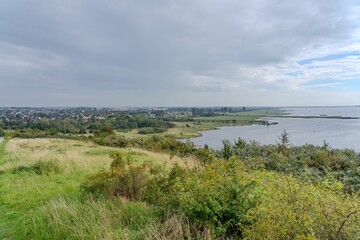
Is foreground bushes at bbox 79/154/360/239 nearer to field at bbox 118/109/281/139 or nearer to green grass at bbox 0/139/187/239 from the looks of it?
green grass at bbox 0/139/187/239

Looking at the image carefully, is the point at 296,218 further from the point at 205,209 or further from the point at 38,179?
the point at 38,179

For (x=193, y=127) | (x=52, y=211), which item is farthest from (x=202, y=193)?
(x=193, y=127)

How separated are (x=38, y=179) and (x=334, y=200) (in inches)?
364

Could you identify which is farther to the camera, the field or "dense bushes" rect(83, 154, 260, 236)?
the field

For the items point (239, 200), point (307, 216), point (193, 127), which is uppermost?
point (307, 216)

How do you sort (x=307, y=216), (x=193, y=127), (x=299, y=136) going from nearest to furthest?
(x=307, y=216) → (x=299, y=136) → (x=193, y=127)

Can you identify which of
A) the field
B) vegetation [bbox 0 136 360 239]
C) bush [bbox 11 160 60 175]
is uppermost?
vegetation [bbox 0 136 360 239]

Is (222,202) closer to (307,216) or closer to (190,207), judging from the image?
(190,207)

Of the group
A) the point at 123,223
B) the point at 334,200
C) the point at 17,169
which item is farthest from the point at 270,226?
the point at 17,169

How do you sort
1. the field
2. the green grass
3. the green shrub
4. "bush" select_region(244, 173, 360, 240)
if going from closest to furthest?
"bush" select_region(244, 173, 360, 240) → the green shrub → the green grass → the field

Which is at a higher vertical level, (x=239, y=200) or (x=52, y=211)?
(x=239, y=200)

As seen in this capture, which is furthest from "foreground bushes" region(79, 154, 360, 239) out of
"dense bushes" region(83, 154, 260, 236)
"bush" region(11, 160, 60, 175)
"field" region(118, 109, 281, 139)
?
"field" region(118, 109, 281, 139)

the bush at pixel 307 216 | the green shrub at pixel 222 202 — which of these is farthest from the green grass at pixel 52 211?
the bush at pixel 307 216

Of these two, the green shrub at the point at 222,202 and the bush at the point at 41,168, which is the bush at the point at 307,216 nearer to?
the green shrub at the point at 222,202
